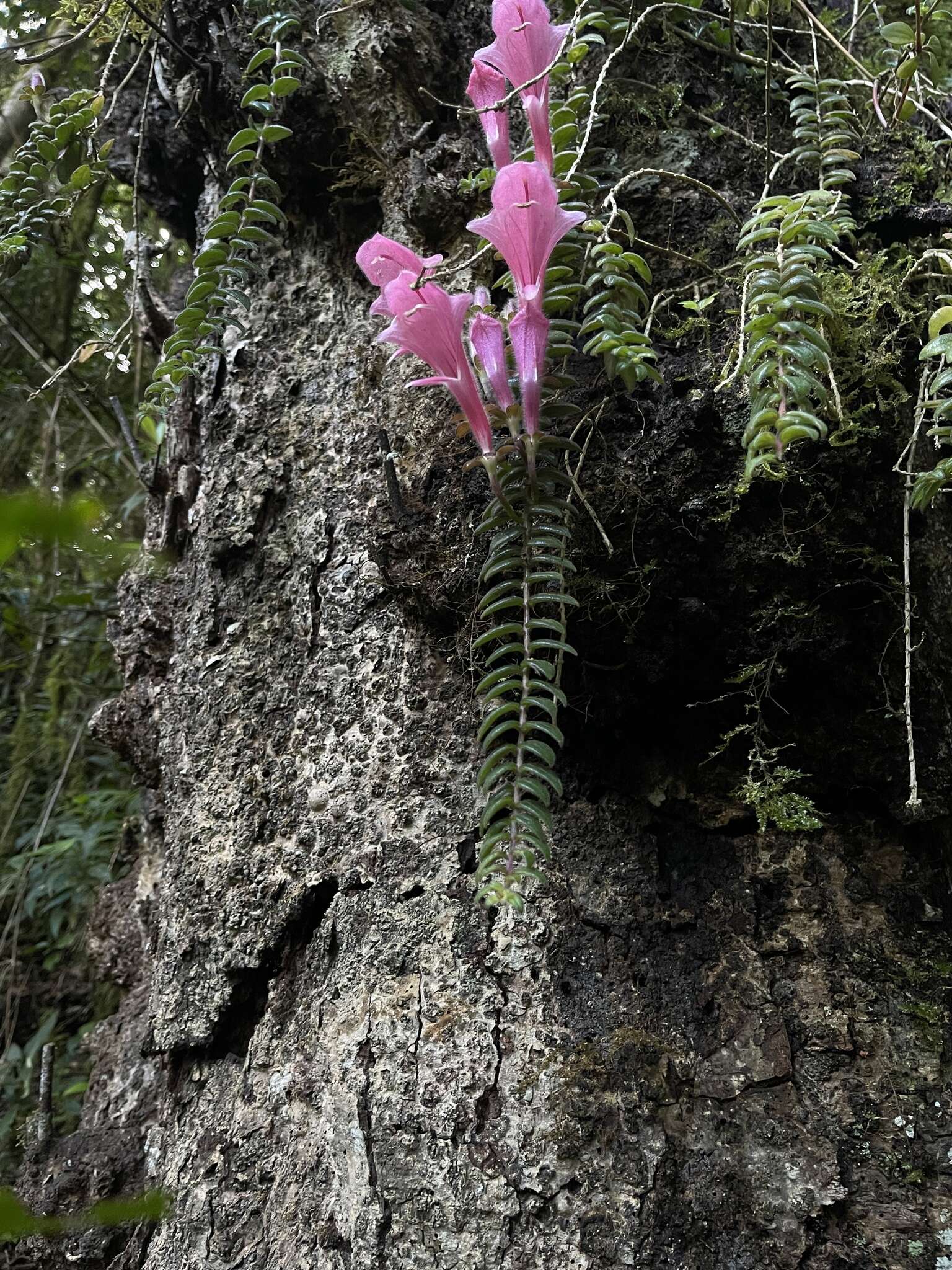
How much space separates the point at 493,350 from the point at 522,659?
1.38 ft

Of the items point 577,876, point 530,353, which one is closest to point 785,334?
point 530,353

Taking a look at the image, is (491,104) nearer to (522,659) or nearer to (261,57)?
(261,57)

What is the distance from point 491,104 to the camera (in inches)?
48.8

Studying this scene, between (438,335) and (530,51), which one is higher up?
(530,51)

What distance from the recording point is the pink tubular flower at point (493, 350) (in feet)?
3.80

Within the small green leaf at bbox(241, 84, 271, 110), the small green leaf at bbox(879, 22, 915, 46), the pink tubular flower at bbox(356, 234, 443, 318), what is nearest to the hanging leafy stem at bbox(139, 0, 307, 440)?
the small green leaf at bbox(241, 84, 271, 110)

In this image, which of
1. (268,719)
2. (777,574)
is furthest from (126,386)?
(777,574)

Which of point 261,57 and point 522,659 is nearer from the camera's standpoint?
point 522,659

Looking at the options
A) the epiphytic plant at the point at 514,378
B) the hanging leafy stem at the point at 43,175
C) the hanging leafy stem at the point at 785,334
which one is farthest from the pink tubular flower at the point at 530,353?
the hanging leafy stem at the point at 43,175

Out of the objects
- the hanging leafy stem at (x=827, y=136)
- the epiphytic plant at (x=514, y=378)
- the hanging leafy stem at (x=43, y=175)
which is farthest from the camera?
the hanging leafy stem at (x=43, y=175)

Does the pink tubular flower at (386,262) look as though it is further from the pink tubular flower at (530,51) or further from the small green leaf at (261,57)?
the small green leaf at (261,57)

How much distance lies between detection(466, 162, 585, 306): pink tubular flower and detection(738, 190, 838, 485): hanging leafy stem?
10.0 inches

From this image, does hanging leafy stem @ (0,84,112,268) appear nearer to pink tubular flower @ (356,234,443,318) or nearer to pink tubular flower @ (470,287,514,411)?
pink tubular flower @ (356,234,443,318)

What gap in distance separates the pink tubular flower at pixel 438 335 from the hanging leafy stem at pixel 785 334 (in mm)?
347
